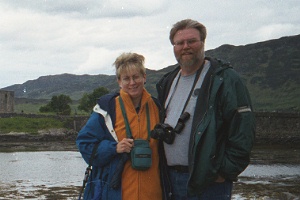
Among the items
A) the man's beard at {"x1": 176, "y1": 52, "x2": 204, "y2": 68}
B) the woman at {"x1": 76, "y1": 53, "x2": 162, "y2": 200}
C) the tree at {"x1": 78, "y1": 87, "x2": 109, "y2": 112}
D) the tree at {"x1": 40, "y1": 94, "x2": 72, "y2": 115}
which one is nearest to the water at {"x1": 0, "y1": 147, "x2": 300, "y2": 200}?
the woman at {"x1": 76, "y1": 53, "x2": 162, "y2": 200}

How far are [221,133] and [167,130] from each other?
506 millimetres

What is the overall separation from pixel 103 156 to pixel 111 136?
0.23m

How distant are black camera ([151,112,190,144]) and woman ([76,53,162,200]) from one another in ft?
0.63

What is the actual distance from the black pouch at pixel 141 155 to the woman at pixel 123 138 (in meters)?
0.02

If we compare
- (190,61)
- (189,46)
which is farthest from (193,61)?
(189,46)

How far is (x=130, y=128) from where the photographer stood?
4.36m

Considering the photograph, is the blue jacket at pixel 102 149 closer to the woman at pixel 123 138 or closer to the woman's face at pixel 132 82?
the woman at pixel 123 138

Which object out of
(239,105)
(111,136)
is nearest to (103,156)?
(111,136)

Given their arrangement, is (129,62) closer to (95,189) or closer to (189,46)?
(189,46)

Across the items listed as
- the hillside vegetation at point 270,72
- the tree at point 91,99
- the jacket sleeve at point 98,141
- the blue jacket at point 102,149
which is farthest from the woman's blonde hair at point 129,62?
the hillside vegetation at point 270,72

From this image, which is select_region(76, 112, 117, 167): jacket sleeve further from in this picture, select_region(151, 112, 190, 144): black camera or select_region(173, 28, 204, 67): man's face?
select_region(173, 28, 204, 67): man's face

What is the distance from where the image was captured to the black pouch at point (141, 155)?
4.23 metres

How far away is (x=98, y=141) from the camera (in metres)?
4.40

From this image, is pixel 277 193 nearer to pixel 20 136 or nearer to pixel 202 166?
pixel 202 166
